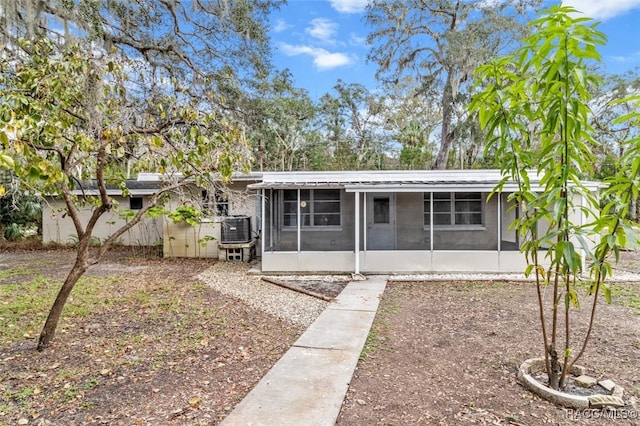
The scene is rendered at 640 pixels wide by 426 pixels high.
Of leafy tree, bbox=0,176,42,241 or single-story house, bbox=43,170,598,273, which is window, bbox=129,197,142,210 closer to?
leafy tree, bbox=0,176,42,241

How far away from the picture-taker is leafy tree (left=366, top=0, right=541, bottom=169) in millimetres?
16031

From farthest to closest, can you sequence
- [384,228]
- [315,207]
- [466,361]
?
[315,207] < [384,228] < [466,361]

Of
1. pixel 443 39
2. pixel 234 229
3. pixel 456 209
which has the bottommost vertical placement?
pixel 234 229

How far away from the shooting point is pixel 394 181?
384 inches

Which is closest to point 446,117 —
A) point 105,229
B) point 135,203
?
point 135,203

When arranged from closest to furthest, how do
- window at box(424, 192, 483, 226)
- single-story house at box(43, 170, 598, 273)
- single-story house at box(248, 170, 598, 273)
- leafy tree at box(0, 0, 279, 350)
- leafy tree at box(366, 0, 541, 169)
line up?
leafy tree at box(0, 0, 279, 350) < single-story house at box(43, 170, 598, 273) < single-story house at box(248, 170, 598, 273) < window at box(424, 192, 483, 226) < leafy tree at box(366, 0, 541, 169)

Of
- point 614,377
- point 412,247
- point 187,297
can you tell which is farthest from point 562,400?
point 412,247

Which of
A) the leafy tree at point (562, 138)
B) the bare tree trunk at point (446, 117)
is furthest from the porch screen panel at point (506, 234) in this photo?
the bare tree trunk at point (446, 117)

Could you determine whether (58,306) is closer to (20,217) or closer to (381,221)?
(381,221)

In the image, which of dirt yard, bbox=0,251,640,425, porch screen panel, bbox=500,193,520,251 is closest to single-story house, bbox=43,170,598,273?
porch screen panel, bbox=500,193,520,251

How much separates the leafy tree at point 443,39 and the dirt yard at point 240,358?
40.7ft

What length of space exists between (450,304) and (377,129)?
21.6 metres

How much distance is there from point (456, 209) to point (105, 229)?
38.7 ft

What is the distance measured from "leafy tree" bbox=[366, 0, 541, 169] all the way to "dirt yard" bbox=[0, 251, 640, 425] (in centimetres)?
1239
